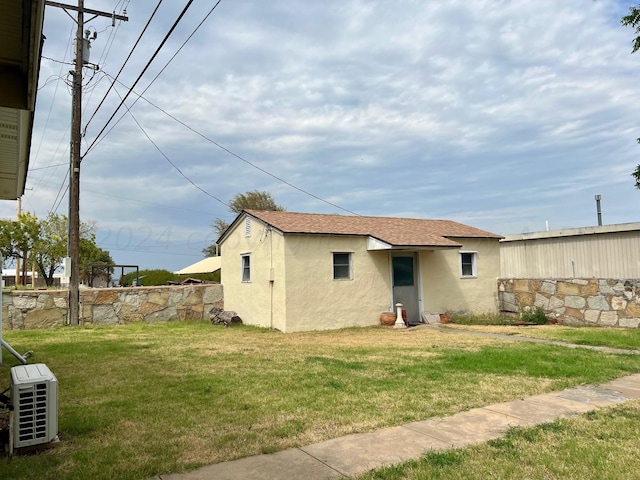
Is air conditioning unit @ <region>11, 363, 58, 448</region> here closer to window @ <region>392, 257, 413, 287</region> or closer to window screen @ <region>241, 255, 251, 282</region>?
window screen @ <region>241, 255, 251, 282</region>

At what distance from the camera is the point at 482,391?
617 centimetres

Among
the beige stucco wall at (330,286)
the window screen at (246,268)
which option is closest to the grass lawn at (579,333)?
the beige stucco wall at (330,286)

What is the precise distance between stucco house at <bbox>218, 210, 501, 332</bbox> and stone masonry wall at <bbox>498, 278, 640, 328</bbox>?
129 cm

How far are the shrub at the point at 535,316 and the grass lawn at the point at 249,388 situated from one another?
4.75 m

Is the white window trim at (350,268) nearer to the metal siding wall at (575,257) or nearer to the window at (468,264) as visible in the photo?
the window at (468,264)

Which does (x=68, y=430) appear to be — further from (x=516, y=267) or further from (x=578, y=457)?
(x=516, y=267)

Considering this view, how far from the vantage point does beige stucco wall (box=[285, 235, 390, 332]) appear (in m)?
13.5

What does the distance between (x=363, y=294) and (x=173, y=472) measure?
36.9 ft

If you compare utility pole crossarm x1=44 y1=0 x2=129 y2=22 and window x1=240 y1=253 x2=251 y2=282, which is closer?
utility pole crossarm x1=44 y1=0 x2=129 y2=22

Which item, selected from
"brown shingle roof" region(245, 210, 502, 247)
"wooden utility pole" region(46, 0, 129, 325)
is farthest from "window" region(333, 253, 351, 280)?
"wooden utility pole" region(46, 0, 129, 325)

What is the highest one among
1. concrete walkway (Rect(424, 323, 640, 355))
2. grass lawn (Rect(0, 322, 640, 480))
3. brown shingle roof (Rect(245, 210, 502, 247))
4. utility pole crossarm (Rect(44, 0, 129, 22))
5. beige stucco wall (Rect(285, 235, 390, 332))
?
utility pole crossarm (Rect(44, 0, 129, 22))

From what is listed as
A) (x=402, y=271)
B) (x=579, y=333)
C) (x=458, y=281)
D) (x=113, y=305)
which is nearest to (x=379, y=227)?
(x=402, y=271)

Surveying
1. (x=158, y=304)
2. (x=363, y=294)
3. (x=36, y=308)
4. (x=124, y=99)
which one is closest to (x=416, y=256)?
(x=363, y=294)

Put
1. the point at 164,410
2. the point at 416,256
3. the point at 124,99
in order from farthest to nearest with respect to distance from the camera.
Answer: the point at 416,256 < the point at 124,99 < the point at 164,410
